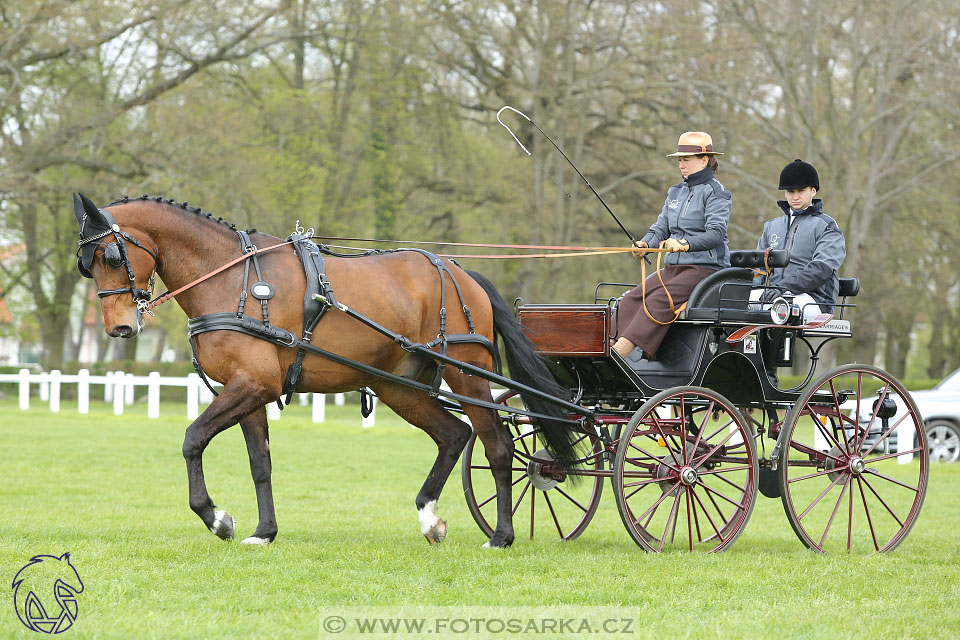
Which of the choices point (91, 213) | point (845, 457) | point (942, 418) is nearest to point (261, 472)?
point (91, 213)

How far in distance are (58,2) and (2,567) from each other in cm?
1832

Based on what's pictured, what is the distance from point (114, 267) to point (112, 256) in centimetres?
10

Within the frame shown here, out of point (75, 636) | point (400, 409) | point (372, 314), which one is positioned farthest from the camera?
point (400, 409)

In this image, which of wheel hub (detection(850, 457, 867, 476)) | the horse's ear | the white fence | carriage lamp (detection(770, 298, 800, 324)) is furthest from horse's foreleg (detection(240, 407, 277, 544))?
the white fence

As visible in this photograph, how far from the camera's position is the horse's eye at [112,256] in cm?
669

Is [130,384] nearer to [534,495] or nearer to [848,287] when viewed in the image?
[534,495]

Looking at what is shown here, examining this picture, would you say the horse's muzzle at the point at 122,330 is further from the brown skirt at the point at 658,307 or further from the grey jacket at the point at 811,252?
the grey jacket at the point at 811,252

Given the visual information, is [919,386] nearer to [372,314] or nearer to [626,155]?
[626,155]

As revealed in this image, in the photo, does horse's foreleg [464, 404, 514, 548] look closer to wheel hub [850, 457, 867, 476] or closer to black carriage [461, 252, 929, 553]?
black carriage [461, 252, 929, 553]

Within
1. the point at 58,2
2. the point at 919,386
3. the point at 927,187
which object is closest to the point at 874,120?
the point at 927,187

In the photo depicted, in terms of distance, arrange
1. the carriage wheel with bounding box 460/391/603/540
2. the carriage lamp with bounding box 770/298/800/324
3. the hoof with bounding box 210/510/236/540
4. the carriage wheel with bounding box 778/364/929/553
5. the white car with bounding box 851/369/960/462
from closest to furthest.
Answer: the hoof with bounding box 210/510/236/540, the carriage wheel with bounding box 778/364/929/553, the carriage lamp with bounding box 770/298/800/324, the carriage wheel with bounding box 460/391/603/540, the white car with bounding box 851/369/960/462

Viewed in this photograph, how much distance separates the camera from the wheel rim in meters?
16.5

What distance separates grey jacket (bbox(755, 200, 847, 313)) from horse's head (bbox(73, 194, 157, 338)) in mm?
4192

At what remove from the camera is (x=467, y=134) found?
2923 cm
